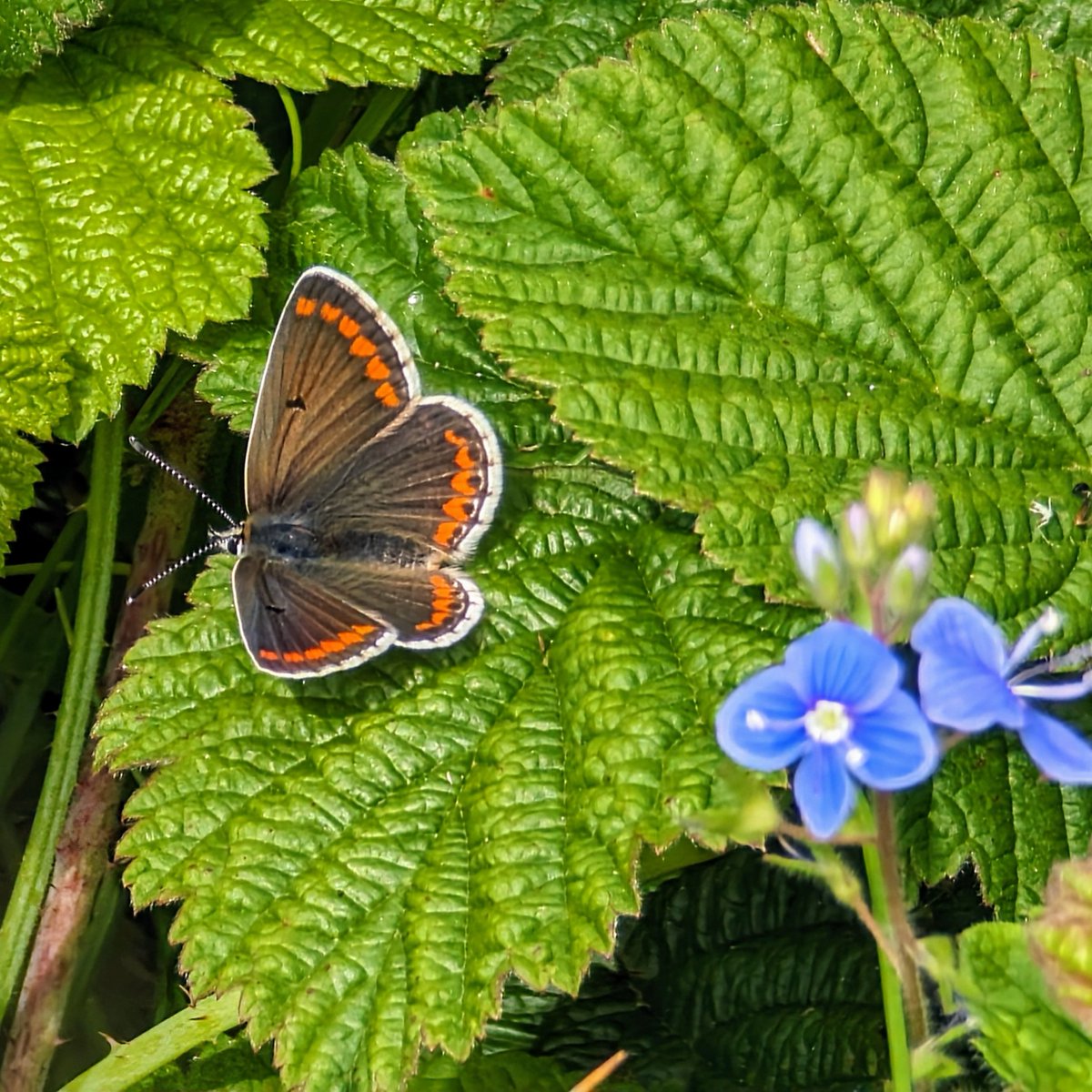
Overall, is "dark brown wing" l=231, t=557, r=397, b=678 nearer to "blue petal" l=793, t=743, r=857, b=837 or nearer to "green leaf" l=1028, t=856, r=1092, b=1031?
"blue petal" l=793, t=743, r=857, b=837

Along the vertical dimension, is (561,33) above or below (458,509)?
above

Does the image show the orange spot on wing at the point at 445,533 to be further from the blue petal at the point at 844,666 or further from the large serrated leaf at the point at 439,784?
the blue petal at the point at 844,666

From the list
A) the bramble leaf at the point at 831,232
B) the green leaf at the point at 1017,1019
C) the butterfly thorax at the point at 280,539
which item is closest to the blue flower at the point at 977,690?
the green leaf at the point at 1017,1019

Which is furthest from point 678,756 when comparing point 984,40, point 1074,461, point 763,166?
point 984,40

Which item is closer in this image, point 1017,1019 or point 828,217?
point 1017,1019

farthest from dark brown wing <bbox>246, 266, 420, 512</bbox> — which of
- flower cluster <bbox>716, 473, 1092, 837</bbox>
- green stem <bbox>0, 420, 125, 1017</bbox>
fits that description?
flower cluster <bbox>716, 473, 1092, 837</bbox>

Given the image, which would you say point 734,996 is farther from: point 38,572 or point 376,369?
point 38,572

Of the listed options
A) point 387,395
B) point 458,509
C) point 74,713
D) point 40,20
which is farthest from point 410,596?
point 40,20
